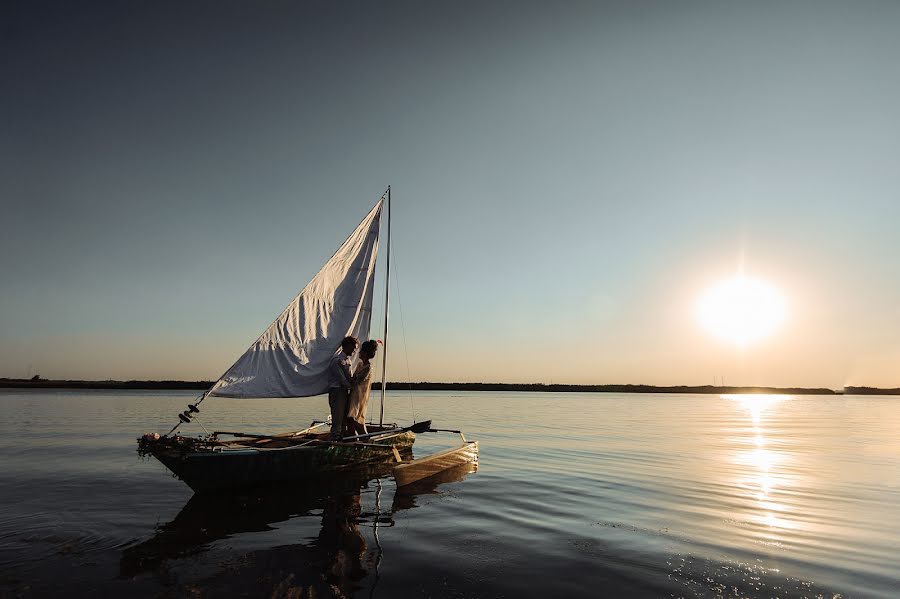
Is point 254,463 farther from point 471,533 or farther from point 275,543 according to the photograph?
point 471,533

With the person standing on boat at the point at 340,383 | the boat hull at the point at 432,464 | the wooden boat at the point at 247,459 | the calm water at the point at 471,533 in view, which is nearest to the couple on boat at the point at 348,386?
the person standing on boat at the point at 340,383

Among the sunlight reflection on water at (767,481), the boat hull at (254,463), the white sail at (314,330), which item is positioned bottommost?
the sunlight reflection on water at (767,481)

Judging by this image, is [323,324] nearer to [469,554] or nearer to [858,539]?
[469,554]

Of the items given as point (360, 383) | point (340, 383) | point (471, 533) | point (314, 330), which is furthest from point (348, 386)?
point (471, 533)

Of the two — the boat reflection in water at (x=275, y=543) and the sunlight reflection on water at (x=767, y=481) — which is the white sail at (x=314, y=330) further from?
the sunlight reflection on water at (x=767, y=481)

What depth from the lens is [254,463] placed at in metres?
12.9

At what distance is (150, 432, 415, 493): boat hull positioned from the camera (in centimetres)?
1211

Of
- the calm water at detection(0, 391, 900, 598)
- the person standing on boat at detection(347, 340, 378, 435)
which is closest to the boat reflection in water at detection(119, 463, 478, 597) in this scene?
the calm water at detection(0, 391, 900, 598)

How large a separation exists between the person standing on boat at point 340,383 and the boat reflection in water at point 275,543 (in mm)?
1840

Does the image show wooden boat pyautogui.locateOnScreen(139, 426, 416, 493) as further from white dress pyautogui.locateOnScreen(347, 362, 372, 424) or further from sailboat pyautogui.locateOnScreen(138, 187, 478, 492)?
white dress pyautogui.locateOnScreen(347, 362, 372, 424)

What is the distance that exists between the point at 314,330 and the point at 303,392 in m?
2.00

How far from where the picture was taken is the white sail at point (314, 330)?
14242 millimetres

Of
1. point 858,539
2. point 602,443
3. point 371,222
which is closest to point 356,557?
point 858,539

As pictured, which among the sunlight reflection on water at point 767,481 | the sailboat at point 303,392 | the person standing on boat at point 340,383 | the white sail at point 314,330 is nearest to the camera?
the sunlight reflection on water at point 767,481
